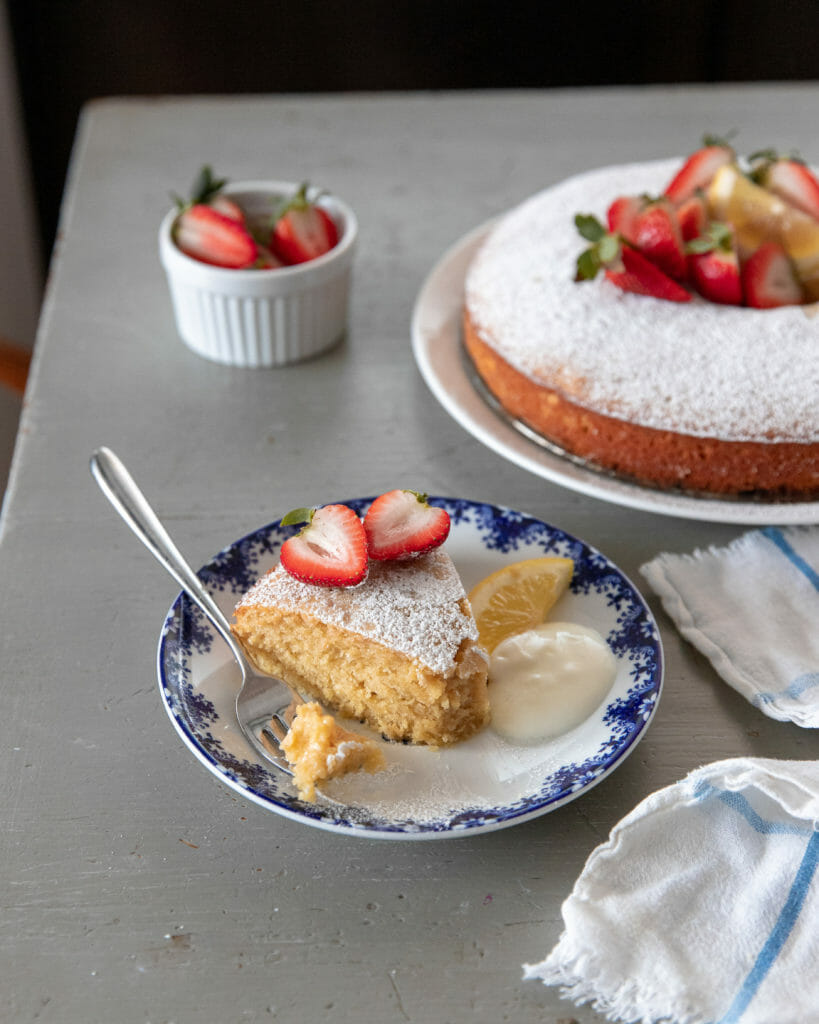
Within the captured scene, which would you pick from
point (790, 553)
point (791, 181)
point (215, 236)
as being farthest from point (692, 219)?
point (215, 236)

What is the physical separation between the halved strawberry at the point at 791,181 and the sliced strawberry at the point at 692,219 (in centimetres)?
15

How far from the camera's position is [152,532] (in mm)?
1196

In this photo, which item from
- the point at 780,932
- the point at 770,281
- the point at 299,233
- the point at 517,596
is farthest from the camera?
A: the point at 299,233

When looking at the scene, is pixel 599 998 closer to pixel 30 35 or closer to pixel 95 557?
pixel 95 557

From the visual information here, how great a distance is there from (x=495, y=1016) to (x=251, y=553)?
0.56 metres

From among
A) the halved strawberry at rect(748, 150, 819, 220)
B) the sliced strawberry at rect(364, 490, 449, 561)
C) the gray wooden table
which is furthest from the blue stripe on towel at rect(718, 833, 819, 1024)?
the halved strawberry at rect(748, 150, 819, 220)

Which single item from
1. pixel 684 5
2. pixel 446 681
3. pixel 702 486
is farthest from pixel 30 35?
pixel 446 681

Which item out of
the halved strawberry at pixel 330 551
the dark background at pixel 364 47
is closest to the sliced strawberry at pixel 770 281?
the halved strawberry at pixel 330 551

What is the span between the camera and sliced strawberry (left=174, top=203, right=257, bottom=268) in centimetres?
159

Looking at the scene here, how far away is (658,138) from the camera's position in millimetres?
2318

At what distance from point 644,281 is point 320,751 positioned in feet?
2.73

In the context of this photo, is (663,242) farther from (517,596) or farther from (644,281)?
(517,596)

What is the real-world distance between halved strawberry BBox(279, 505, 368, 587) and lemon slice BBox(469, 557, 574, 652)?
15cm

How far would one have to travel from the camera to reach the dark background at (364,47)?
329cm
